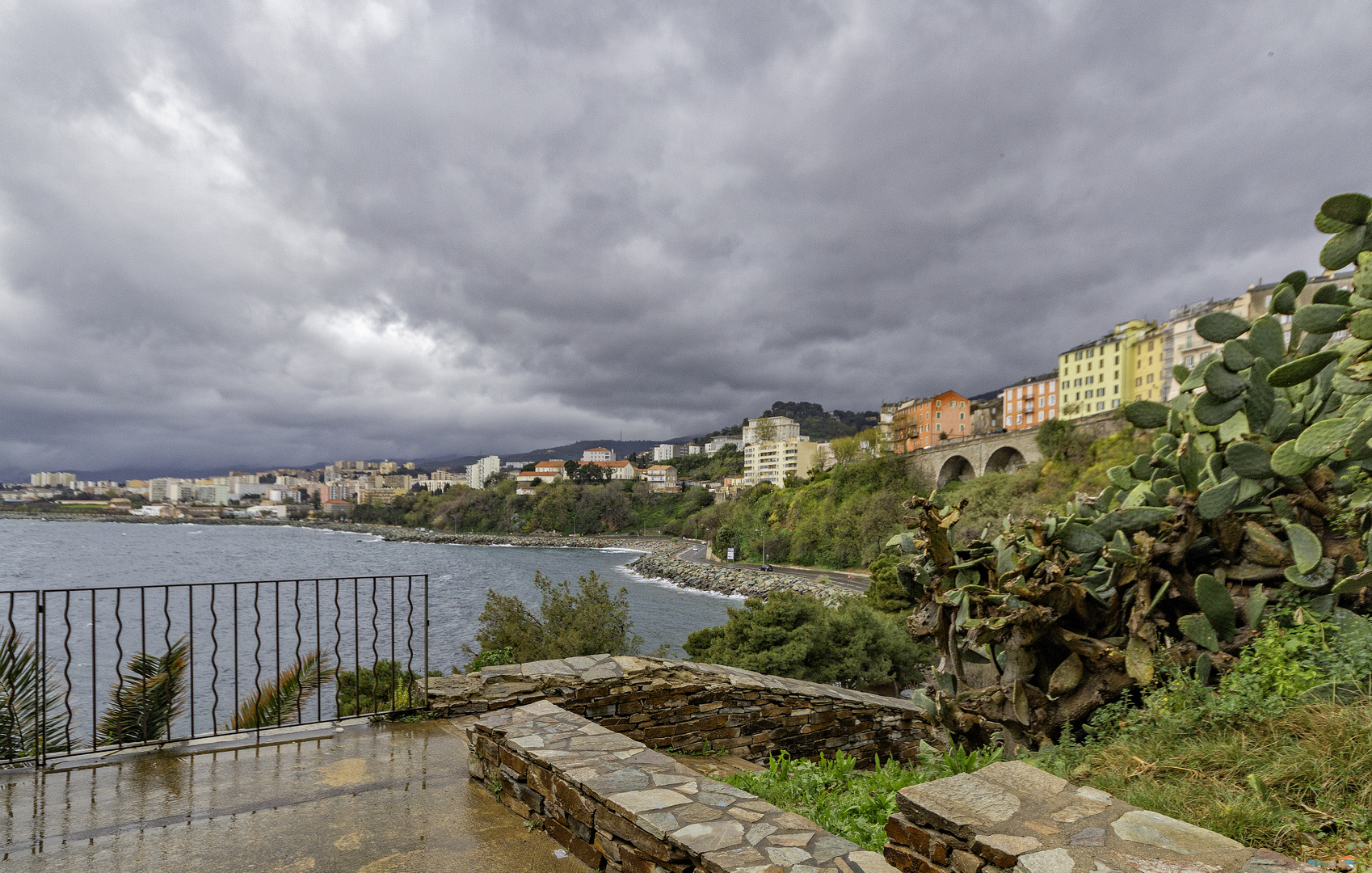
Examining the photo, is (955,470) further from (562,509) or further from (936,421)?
(562,509)

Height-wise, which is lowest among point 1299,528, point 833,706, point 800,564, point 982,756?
point 800,564

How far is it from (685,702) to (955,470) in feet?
126

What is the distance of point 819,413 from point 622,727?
150m

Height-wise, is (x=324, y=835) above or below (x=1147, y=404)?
below

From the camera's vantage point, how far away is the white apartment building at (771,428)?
80.4m

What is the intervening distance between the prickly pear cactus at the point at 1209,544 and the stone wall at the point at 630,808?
208 centimetres

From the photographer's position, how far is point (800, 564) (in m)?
41.1

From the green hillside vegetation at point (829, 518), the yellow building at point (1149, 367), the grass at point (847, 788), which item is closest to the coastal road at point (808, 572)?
the green hillside vegetation at point (829, 518)

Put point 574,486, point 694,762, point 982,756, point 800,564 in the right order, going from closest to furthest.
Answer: point 982,756, point 694,762, point 800,564, point 574,486

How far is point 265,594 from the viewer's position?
26531mm

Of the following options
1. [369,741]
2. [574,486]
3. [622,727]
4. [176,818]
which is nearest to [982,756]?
[622,727]

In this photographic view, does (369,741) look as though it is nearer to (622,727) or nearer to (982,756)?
(622,727)

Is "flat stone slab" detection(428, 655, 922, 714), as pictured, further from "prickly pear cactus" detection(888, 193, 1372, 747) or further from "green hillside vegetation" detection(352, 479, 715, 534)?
"green hillside vegetation" detection(352, 479, 715, 534)

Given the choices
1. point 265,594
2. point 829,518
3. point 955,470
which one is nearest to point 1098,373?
point 955,470
